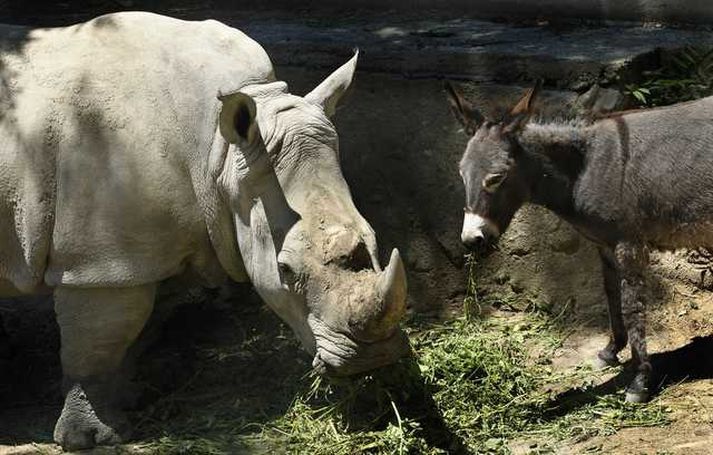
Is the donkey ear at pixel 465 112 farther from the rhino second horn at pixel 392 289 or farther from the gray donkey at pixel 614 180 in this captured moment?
the rhino second horn at pixel 392 289

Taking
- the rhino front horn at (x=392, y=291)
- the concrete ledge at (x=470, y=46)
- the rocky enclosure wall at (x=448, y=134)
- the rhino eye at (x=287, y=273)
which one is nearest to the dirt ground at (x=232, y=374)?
the rocky enclosure wall at (x=448, y=134)

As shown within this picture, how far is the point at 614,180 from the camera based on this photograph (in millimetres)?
6430

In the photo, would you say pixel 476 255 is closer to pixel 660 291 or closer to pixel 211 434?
pixel 660 291

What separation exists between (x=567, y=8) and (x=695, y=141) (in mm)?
2596

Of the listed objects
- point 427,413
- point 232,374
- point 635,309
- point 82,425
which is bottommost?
point 232,374

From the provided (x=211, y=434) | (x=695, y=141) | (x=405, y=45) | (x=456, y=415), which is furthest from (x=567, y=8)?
(x=211, y=434)

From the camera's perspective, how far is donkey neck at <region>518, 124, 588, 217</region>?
21.3 ft

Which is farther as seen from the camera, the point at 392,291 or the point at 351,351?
the point at 351,351

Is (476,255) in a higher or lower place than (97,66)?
lower

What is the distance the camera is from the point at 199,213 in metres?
6.16

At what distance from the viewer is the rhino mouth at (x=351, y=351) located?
5383mm

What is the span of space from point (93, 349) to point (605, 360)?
9.16 ft

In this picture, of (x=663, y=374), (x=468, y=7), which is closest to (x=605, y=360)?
(x=663, y=374)

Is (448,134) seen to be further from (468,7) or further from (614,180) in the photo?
(468,7)
